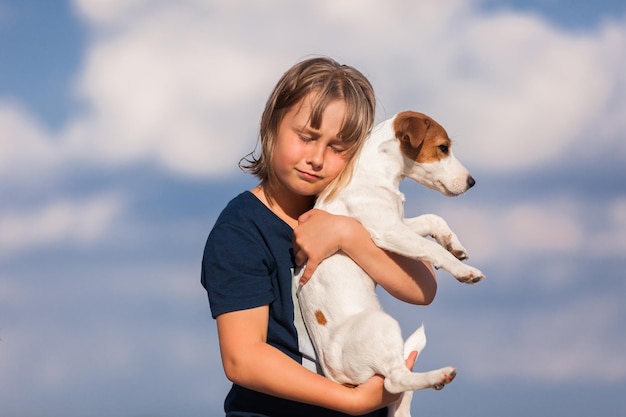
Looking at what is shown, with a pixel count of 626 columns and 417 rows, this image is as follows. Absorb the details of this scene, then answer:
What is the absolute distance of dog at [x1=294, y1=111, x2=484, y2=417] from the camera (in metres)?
3.07

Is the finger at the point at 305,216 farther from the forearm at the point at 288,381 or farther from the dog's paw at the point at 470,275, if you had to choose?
the dog's paw at the point at 470,275

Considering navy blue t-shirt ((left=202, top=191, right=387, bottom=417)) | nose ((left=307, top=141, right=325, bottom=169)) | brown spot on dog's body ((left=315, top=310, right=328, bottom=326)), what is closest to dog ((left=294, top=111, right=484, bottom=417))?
brown spot on dog's body ((left=315, top=310, right=328, bottom=326))

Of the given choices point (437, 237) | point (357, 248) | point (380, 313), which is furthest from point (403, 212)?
point (380, 313)

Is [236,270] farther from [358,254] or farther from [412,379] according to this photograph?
[412,379]

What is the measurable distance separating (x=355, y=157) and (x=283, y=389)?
120 centimetres

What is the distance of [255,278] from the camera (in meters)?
3.29

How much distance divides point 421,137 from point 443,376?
134 centimetres

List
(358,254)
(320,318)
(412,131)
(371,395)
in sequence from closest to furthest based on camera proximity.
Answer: (371,395), (320,318), (358,254), (412,131)

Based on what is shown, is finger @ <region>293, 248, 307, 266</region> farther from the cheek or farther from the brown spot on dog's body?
the cheek

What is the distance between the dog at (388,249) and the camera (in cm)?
307

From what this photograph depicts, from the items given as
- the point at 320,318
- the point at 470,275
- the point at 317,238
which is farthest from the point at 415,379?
the point at 317,238

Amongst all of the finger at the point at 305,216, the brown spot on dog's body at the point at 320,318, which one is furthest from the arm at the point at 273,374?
the finger at the point at 305,216

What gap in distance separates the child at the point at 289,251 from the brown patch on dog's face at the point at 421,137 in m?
0.19

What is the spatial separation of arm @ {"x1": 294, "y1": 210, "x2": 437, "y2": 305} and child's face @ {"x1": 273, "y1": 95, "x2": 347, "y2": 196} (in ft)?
0.53
